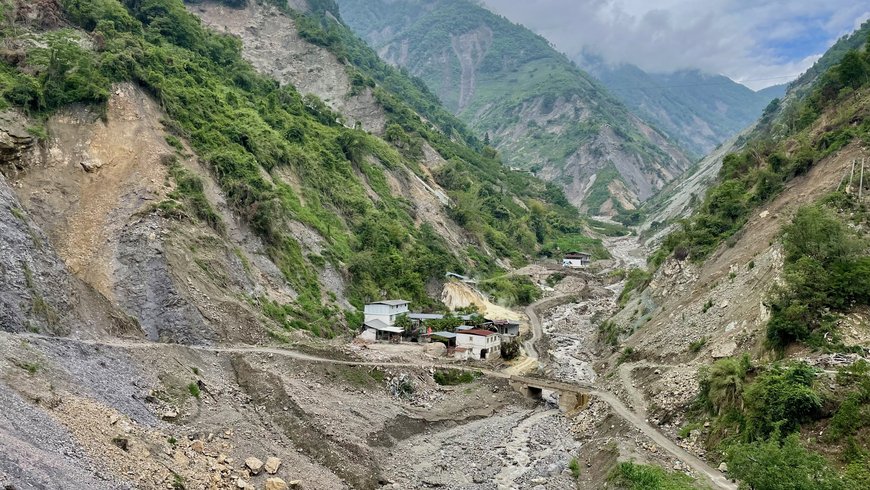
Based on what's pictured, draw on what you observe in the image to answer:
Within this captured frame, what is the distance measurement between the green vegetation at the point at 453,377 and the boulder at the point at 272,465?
67.2 ft

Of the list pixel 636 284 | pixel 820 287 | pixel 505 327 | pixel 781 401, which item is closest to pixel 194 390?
pixel 781 401

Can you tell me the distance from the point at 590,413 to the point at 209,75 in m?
60.3

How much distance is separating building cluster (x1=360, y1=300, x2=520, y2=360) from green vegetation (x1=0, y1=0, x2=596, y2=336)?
3.78m

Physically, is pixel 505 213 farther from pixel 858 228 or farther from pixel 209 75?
pixel 858 228

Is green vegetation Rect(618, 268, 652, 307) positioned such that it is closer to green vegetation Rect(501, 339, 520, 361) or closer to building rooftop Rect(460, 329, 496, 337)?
green vegetation Rect(501, 339, 520, 361)

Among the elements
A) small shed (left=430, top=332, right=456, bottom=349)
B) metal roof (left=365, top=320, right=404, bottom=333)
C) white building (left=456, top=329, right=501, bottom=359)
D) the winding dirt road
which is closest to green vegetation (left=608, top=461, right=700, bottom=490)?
the winding dirt road

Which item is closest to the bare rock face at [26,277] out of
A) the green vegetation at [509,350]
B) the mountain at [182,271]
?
the mountain at [182,271]

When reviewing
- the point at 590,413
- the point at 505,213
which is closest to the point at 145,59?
the point at 590,413

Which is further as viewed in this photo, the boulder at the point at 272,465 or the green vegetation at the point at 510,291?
the green vegetation at the point at 510,291

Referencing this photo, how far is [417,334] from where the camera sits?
54.9 metres

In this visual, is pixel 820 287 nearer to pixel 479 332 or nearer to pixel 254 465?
pixel 479 332

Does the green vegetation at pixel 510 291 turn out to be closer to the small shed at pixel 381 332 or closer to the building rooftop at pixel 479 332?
the building rooftop at pixel 479 332

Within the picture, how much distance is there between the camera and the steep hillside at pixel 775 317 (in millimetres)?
25172

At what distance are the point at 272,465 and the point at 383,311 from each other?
28.2 meters
